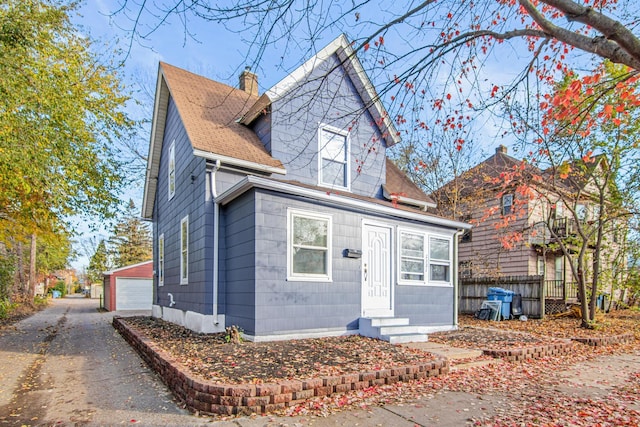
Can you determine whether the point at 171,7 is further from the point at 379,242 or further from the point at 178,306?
the point at 178,306

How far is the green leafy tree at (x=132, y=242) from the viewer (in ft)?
108

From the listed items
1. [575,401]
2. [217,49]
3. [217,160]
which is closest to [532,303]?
[575,401]

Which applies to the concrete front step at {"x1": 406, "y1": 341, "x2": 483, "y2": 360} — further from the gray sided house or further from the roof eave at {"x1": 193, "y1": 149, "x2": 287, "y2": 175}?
the roof eave at {"x1": 193, "y1": 149, "x2": 287, "y2": 175}

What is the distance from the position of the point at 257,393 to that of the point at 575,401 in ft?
13.2

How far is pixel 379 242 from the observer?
9125 millimetres

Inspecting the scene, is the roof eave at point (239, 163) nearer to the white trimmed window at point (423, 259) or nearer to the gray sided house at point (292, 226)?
the gray sided house at point (292, 226)

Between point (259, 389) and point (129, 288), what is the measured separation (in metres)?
21.3

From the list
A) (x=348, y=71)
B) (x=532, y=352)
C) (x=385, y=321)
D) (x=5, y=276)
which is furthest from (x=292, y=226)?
(x=5, y=276)

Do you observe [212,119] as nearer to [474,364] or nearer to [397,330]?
[397,330]

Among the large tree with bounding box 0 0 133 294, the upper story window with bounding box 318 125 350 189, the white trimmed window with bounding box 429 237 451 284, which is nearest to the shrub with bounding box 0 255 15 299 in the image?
the large tree with bounding box 0 0 133 294

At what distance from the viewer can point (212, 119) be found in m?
9.65

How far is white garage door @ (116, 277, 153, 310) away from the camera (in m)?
22.0

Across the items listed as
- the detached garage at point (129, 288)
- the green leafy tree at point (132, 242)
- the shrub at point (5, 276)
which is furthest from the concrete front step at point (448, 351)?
the green leafy tree at point (132, 242)

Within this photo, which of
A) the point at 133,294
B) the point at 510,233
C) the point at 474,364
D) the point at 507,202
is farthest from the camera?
the point at 133,294
